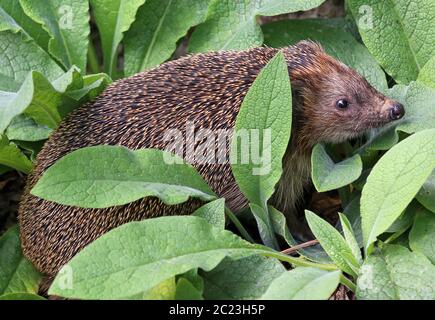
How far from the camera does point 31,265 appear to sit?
4.21 m

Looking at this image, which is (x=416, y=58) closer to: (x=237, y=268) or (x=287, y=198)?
(x=287, y=198)

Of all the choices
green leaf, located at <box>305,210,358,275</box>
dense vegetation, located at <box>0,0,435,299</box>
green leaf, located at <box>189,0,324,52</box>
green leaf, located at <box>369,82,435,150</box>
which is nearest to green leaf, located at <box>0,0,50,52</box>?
dense vegetation, located at <box>0,0,435,299</box>

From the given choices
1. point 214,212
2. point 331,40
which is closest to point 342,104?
point 331,40

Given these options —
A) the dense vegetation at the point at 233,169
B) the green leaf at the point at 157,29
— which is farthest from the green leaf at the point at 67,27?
the green leaf at the point at 157,29

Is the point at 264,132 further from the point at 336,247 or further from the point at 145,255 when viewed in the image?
the point at 145,255

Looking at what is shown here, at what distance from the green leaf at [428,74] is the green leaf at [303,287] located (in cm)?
157

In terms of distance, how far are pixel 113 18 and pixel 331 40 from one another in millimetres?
1498

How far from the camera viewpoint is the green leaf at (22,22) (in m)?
4.85

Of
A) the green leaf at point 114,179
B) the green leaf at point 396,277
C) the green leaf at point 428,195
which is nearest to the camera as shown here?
the green leaf at point 396,277

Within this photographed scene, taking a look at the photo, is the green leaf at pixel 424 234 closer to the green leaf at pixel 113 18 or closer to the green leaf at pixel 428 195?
the green leaf at pixel 428 195

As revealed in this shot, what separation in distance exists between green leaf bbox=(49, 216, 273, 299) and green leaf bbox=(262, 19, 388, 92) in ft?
5.64

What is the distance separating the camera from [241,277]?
3.52 meters
